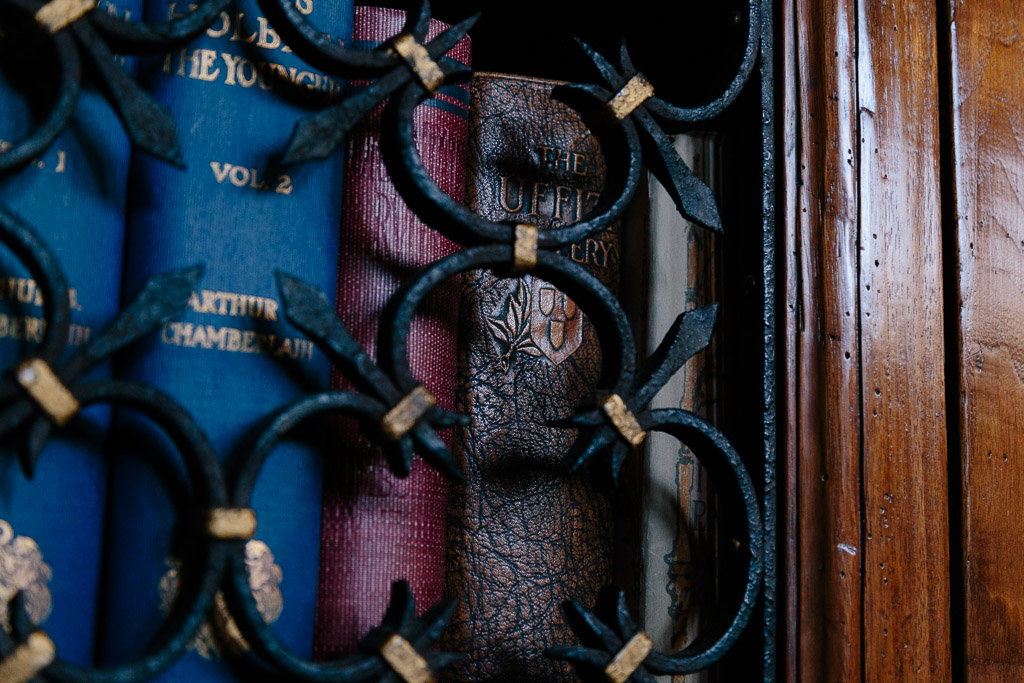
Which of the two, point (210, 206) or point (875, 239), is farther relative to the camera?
point (875, 239)

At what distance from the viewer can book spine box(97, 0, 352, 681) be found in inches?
18.4

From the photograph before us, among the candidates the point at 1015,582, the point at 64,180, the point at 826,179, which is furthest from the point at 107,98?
the point at 1015,582

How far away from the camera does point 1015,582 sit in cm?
61

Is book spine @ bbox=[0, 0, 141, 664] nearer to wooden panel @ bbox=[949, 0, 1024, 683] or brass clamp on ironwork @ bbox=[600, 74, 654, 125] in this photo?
brass clamp on ironwork @ bbox=[600, 74, 654, 125]

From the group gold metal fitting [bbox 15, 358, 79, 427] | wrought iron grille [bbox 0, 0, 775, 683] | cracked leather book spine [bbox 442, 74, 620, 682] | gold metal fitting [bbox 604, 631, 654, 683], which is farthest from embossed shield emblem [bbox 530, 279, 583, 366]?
gold metal fitting [bbox 15, 358, 79, 427]

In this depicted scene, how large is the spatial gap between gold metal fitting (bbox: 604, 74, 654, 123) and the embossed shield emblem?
0.46 feet

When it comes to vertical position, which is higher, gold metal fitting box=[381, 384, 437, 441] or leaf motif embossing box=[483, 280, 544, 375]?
leaf motif embossing box=[483, 280, 544, 375]

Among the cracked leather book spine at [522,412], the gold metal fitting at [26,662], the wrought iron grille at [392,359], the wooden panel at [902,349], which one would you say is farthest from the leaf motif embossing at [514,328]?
the gold metal fitting at [26,662]

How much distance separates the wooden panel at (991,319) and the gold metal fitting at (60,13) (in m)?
0.53

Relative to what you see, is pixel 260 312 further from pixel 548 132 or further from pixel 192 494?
pixel 548 132

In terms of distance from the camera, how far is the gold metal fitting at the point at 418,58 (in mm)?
513

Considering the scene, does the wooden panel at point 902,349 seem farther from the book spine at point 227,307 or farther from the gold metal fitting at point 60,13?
the gold metal fitting at point 60,13

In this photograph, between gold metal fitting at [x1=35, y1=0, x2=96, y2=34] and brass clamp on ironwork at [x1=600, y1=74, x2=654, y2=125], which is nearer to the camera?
gold metal fitting at [x1=35, y1=0, x2=96, y2=34]

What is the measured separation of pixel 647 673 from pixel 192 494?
0.84 feet
